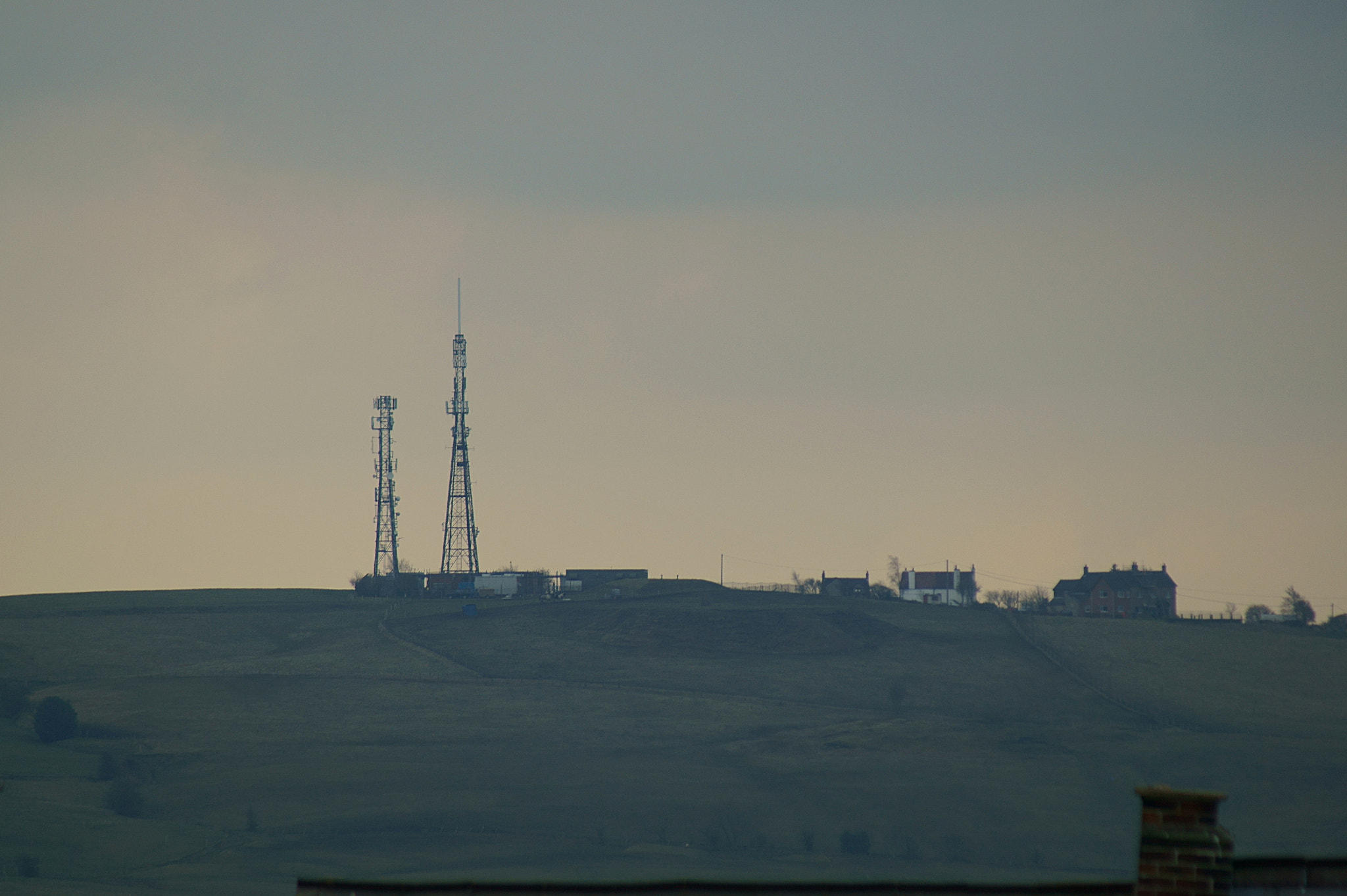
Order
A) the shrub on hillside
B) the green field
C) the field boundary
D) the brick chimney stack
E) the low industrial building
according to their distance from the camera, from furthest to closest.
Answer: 1. the low industrial building
2. the field boundary
3. the shrub on hillside
4. the green field
5. the brick chimney stack

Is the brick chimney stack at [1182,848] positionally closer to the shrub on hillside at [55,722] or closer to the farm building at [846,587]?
the shrub on hillside at [55,722]

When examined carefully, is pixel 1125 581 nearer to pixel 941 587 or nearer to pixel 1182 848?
pixel 941 587

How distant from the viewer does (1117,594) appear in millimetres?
177375

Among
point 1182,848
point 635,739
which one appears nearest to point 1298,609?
point 635,739

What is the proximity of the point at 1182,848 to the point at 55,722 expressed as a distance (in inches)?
4428

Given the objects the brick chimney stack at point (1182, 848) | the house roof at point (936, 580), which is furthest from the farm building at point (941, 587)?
the brick chimney stack at point (1182, 848)

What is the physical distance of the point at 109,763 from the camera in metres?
100

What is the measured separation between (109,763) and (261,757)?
10.6 m

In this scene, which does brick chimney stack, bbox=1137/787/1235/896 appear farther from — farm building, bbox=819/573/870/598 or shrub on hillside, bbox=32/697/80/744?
farm building, bbox=819/573/870/598

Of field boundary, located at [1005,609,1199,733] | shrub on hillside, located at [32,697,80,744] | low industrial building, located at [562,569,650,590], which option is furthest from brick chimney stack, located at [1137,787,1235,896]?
low industrial building, located at [562,569,650,590]

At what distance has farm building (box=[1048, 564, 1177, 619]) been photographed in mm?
175750

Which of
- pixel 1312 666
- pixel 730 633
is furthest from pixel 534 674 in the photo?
pixel 1312 666

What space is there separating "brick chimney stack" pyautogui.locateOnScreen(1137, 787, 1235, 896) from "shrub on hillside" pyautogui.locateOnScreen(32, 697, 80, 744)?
11125 cm

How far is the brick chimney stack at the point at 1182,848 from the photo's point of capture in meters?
12.0
